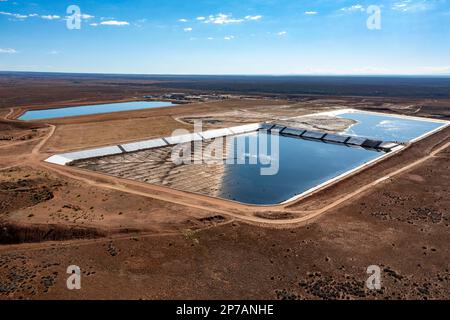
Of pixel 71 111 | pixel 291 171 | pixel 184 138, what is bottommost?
pixel 291 171

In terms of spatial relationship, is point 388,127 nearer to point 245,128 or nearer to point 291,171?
point 245,128

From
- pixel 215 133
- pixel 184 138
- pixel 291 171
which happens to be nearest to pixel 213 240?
pixel 291 171

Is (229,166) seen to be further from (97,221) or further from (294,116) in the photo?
(294,116)

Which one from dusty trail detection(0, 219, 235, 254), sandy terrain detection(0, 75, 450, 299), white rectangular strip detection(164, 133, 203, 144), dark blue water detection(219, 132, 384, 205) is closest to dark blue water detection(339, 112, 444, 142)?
dark blue water detection(219, 132, 384, 205)

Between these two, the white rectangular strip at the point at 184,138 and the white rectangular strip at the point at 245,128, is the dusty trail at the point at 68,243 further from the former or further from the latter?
the white rectangular strip at the point at 245,128

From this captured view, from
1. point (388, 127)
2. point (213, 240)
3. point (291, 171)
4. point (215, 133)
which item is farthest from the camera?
point (388, 127)
